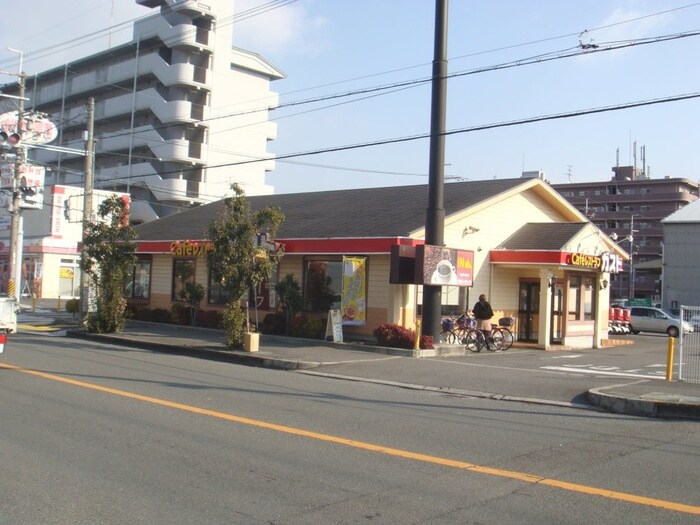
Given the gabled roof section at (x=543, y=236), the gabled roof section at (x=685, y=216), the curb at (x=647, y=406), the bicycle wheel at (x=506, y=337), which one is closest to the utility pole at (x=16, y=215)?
the bicycle wheel at (x=506, y=337)

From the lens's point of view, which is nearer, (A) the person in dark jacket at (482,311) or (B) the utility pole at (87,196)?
(A) the person in dark jacket at (482,311)

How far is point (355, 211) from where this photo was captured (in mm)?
26547

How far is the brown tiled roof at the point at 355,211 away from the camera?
2342cm

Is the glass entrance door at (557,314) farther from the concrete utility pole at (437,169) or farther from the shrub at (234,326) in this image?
the shrub at (234,326)

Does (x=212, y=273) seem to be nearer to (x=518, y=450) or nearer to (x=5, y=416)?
(x=5, y=416)

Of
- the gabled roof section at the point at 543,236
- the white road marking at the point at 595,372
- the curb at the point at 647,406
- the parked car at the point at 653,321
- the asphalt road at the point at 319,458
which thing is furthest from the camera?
the parked car at the point at 653,321

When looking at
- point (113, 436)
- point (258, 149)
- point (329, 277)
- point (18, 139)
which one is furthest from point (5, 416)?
point (258, 149)

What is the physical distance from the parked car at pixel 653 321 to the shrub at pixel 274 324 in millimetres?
27381

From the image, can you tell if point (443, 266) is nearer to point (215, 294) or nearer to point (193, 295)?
point (215, 294)

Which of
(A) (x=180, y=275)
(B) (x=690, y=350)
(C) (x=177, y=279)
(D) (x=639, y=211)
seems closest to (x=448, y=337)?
(B) (x=690, y=350)

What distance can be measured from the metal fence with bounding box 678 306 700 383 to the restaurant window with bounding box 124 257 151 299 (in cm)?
2169

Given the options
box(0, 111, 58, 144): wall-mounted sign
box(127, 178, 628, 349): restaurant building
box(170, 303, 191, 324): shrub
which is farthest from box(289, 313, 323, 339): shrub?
box(0, 111, 58, 144): wall-mounted sign

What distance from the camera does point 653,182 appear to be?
9950 centimetres

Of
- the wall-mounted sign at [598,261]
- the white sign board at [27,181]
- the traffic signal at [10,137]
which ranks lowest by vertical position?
the wall-mounted sign at [598,261]
